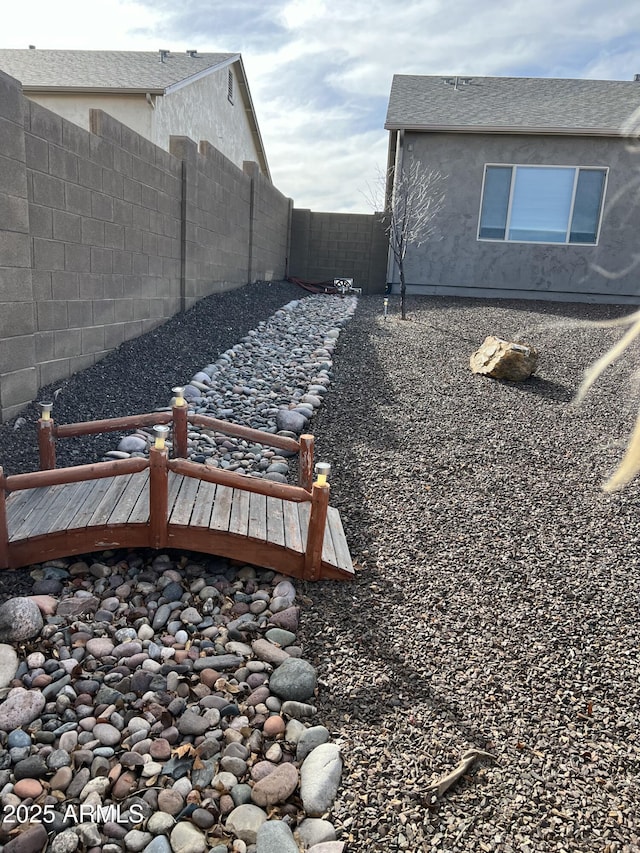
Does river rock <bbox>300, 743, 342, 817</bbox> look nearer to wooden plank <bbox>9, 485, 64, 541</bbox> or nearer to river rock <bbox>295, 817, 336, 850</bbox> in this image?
river rock <bbox>295, 817, 336, 850</bbox>

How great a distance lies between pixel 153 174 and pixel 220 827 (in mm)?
6670

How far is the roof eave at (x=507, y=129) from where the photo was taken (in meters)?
12.1

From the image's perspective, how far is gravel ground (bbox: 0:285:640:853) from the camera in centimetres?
218

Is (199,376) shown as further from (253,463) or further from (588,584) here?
(588,584)

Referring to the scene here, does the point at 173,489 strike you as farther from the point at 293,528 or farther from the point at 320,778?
the point at 320,778

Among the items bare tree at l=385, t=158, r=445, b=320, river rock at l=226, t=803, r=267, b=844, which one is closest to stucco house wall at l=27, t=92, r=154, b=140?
bare tree at l=385, t=158, r=445, b=320

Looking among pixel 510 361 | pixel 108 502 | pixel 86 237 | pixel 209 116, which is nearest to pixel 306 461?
pixel 108 502

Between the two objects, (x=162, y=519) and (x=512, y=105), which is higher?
(x=512, y=105)

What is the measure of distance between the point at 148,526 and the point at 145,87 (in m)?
12.0

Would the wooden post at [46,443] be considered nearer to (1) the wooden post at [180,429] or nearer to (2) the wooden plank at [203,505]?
(1) the wooden post at [180,429]

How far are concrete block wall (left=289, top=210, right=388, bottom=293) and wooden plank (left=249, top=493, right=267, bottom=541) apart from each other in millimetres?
12445

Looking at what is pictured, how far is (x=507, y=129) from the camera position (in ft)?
40.4

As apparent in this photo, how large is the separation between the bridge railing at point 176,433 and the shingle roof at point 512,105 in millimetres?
10417

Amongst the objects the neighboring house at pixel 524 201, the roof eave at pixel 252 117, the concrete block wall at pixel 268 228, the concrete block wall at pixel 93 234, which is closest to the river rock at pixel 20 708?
the concrete block wall at pixel 93 234
